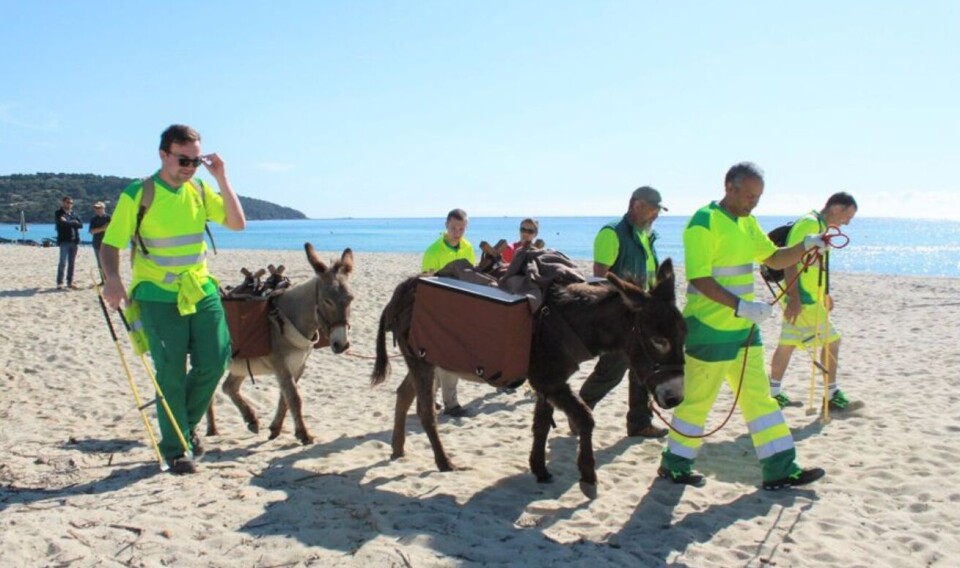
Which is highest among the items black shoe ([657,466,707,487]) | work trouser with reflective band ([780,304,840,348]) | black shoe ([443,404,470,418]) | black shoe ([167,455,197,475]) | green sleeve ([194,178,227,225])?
green sleeve ([194,178,227,225])

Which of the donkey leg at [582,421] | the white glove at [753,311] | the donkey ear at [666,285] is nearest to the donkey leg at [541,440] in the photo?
the donkey leg at [582,421]

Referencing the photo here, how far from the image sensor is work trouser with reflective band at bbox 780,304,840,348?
7.06 m

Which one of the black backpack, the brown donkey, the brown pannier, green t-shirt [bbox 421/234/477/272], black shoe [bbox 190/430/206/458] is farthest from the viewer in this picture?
green t-shirt [bbox 421/234/477/272]

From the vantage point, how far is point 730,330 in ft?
15.3

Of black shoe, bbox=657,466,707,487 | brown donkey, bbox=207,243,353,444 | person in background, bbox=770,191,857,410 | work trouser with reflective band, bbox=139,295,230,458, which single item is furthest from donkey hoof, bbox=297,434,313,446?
person in background, bbox=770,191,857,410

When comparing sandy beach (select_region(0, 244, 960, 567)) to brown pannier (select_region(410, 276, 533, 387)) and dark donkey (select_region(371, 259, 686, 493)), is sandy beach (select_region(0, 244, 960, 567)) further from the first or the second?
brown pannier (select_region(410, 276, 533, 387))

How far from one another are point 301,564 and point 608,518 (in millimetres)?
1951

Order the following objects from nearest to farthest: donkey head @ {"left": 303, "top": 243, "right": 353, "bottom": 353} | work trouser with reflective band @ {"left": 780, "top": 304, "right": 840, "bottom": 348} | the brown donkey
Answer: donkey head @ {"left": 303, "top": 243, "right": 353, "bottom": 353}
the brown donkey
work trouser with reflective band @ {"left": 780, "top": 304, "right": 840, "bottom": 348}

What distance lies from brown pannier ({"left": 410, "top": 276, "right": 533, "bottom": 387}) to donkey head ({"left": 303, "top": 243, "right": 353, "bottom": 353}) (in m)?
0.65

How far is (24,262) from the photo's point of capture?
2567 centimetres

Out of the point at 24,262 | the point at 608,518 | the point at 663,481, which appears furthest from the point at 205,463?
the point at 24,262

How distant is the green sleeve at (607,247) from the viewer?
5855mm

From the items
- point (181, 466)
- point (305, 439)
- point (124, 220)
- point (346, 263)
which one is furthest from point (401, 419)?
point (124, 220)

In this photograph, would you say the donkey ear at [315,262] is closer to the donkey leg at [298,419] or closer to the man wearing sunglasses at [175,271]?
the man wearing sunglasses at [175,271]
